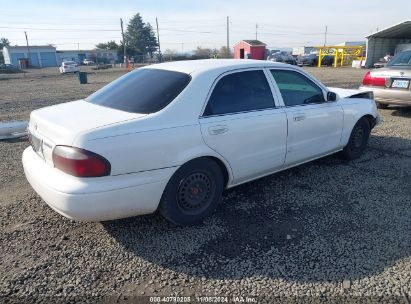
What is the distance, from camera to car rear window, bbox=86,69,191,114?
327 centimetres

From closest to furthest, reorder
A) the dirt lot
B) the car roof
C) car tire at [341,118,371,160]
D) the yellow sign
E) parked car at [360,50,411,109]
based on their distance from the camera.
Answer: the dirt lot < the car roof < car tire at [341,118,371,160] < parked car at [360,50,411,109] < the yellow sign

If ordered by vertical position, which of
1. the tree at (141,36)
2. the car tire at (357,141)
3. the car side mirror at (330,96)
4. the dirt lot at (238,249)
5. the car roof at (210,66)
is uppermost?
the tree at (141,36)

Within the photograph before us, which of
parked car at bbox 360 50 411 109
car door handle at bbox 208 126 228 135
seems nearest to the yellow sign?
parked car at bbox 360 50 411 109

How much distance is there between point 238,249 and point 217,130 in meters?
1.13

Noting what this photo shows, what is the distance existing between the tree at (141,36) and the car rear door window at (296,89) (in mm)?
98925

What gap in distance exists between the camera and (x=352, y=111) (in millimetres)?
4961

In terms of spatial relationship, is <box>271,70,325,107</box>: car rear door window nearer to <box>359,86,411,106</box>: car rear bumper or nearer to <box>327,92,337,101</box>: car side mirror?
<box>327,92,337,101</box>: car side mirror

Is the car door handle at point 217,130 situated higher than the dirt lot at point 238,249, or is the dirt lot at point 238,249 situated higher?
the car door handle at point 217,130

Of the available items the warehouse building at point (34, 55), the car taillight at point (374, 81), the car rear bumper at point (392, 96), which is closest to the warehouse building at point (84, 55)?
the warehouse building at point (34, 55)

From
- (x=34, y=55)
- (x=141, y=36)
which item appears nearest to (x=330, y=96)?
(x=34, y=55)

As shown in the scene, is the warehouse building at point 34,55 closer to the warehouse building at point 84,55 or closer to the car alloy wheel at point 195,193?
the warehouse building at point 84,55

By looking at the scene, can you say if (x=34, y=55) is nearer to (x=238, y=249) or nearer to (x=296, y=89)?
(x=296, y=89)

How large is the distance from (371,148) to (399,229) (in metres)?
2.90

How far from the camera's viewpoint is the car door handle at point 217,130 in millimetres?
3317
